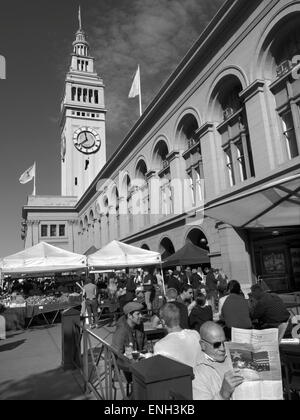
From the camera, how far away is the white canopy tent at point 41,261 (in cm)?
1337

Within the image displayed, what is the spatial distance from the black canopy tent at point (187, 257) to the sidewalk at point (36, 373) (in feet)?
26.5

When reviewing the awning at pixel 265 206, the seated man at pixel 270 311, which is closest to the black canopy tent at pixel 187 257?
the awning at pixel 265 206

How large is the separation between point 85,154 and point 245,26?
6025cm

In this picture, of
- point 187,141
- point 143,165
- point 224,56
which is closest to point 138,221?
point 143,165

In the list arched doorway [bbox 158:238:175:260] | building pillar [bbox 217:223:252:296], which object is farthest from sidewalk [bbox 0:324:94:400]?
arched doorway [bbox 158:238:175:260]

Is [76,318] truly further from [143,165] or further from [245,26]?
[143,165]

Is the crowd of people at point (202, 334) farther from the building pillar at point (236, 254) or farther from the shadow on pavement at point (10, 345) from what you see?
the building pillar at point (236, 254)

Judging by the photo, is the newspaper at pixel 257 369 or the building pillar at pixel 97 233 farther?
the building pillar at pixel 97 233

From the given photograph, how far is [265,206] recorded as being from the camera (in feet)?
24.1

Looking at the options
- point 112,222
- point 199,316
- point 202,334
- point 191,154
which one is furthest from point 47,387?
point 112,222

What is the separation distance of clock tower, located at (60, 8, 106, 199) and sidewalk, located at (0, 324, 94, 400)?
60.7 meters

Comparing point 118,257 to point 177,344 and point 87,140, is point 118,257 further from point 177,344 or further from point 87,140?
point 87,140

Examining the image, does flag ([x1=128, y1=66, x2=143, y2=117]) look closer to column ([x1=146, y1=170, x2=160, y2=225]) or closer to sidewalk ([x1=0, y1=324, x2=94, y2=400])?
column ([x1=146, y1=170, x2=160, y2=225])
